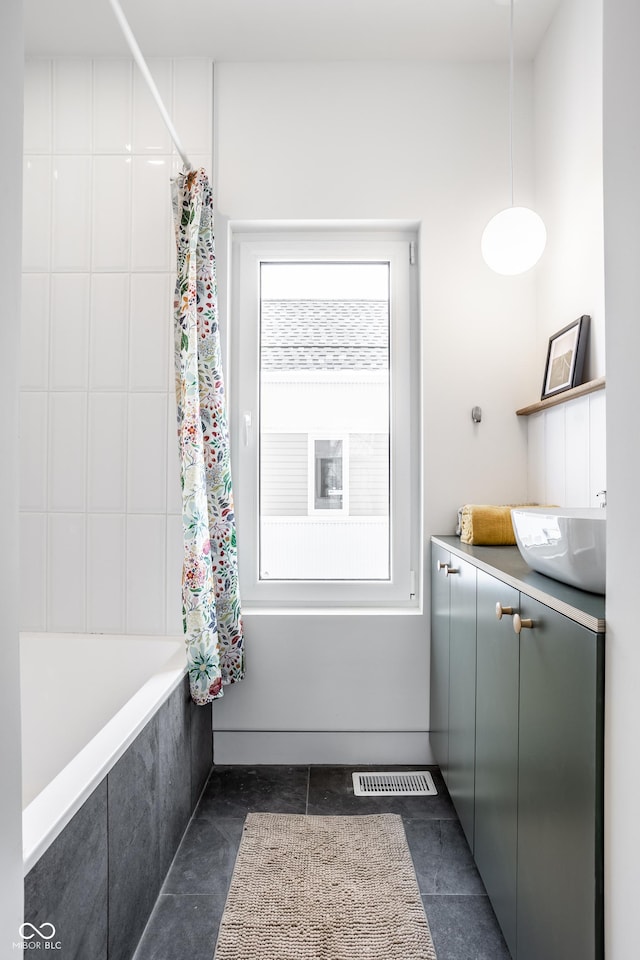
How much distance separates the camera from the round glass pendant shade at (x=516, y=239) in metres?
1.82

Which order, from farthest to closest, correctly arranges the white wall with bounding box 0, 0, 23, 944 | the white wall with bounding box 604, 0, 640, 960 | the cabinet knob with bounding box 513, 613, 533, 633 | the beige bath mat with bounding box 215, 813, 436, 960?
the beige bath mat with bounding box 215, 813, 436, 960, the cabinet knob with bounding box 513, 613, 533, 633, the white wall with bounding box 604, 0, 640, 960, the white wall with bounding box 0, 0, 23, 944

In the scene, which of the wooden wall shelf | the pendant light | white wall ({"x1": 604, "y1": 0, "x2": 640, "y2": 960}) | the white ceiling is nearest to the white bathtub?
white wall ({"x1": 604, "y1": 0, "x2": 640, "y2": 960})

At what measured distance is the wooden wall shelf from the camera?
162cm

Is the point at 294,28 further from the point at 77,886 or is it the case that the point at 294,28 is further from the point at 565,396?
the point at 77,886

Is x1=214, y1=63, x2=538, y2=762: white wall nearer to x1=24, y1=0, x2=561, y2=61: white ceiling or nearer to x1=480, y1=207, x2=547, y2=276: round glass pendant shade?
x1=24, y1=0, x2=561, y2=61: white ceiling

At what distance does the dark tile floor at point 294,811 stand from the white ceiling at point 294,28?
2.55m

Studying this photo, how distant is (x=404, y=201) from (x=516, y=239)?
56cm

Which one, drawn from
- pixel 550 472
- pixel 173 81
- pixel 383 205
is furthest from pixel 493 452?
pixel 173 81

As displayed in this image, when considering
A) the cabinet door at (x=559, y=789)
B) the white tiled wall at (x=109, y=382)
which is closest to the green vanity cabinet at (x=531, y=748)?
the cabinet door at (x=559, y=789)

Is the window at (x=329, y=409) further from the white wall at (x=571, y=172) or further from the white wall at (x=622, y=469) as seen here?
the white wall at (x=622, y=469)

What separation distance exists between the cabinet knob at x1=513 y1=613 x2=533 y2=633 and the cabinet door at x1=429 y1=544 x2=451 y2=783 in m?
0.70

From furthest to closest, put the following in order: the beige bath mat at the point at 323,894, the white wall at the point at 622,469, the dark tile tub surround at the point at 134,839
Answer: the beige bath mat at the point at 323,894 < the dark tile tub surround at the point at 134,839 < the white wall at the point at 622,469

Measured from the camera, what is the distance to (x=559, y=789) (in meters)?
0.98

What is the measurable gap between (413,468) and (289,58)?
1576mm
